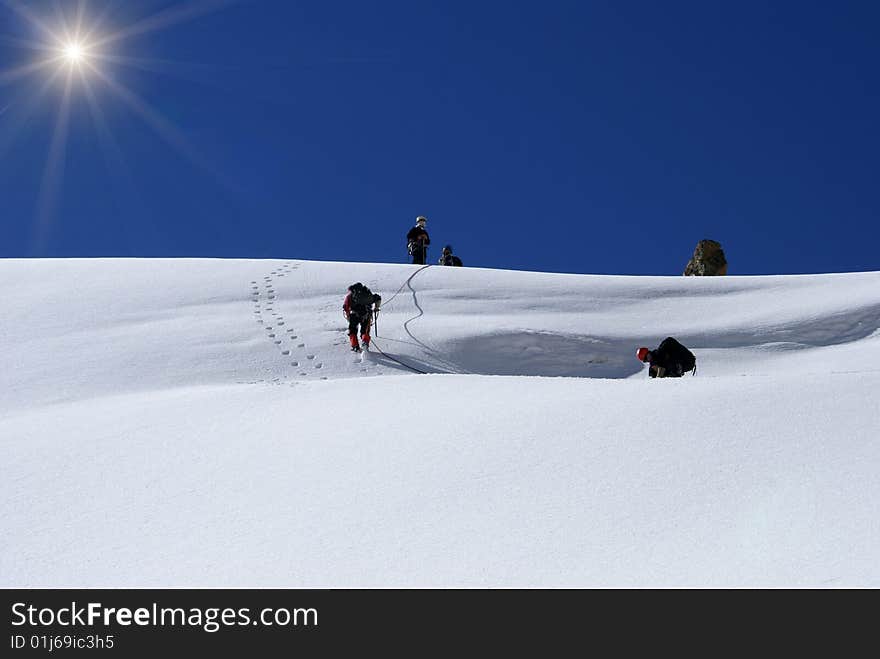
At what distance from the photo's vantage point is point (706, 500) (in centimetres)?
398

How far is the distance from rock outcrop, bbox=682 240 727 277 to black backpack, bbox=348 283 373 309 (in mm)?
16269

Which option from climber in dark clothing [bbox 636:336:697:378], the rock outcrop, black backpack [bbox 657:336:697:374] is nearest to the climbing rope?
climber in dark clothing [bbox 636:336:697:378]

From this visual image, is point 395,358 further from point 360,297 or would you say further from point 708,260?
point 708,260

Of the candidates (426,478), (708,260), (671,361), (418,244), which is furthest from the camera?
(708,260)

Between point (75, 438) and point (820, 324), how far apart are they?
10383 mm

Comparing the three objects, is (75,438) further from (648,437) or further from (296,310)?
(296,310)

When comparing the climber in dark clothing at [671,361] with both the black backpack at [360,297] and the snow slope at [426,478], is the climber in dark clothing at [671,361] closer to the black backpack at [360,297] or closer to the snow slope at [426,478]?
the snow slope at [426,478]

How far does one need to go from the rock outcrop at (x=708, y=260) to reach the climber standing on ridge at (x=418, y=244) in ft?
34.9

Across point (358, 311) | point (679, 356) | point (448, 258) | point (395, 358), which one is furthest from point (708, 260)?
point (679, 356)

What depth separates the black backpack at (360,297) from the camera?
34.7 ft

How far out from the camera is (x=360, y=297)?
418 inches

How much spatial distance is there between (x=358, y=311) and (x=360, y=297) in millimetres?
181

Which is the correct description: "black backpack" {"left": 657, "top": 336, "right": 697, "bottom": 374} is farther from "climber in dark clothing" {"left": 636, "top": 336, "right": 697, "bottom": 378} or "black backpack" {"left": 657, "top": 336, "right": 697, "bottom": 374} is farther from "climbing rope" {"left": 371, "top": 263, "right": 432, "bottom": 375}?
"climbing rope" {"left": 371, "top": 263, "right": 432, "bottom": 375}
